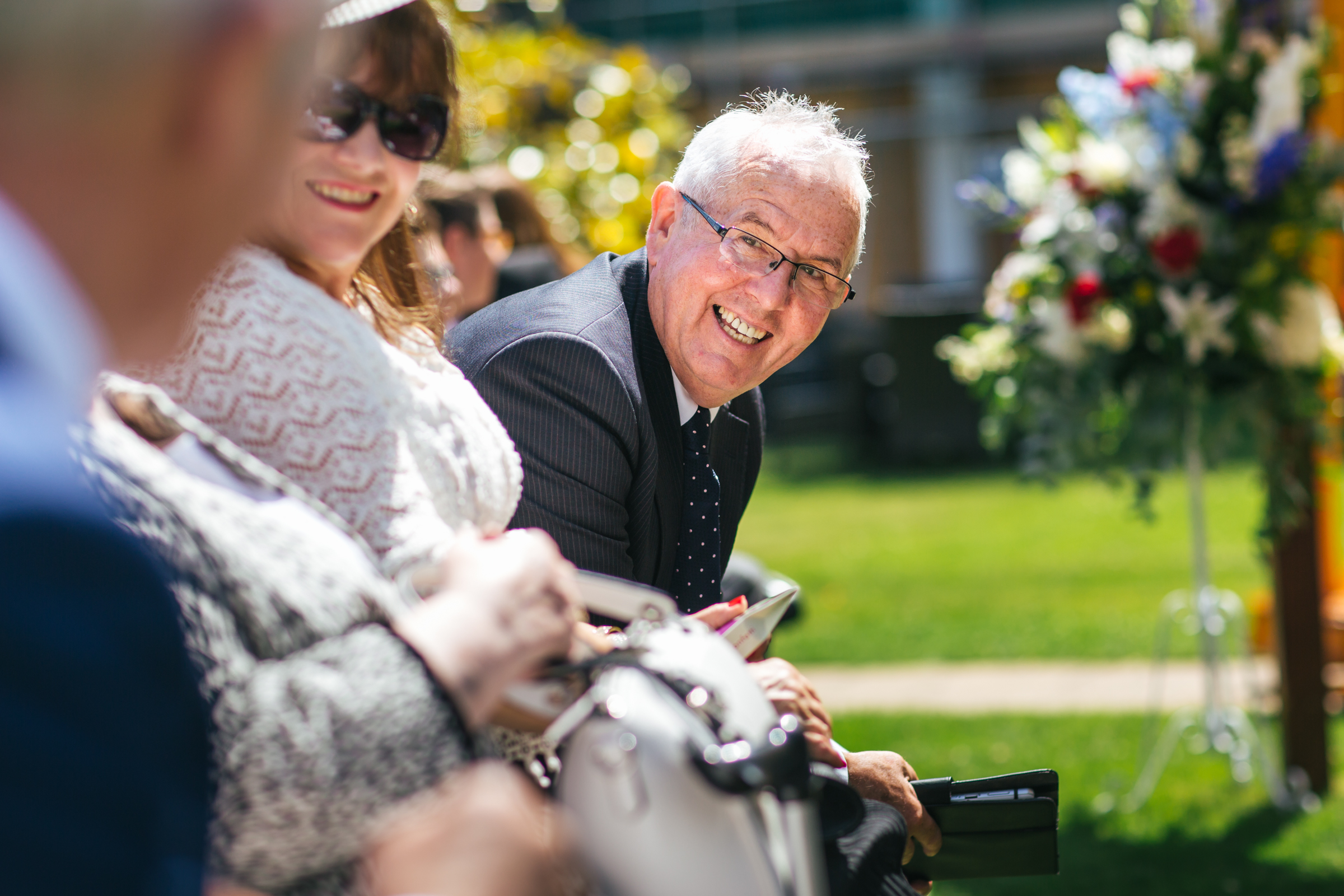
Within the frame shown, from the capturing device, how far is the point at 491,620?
3.80 ft

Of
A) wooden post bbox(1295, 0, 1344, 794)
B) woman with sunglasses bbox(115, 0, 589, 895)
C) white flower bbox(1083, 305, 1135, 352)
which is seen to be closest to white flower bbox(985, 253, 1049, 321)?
white flower bbox(1083, 305, 1135, 352)

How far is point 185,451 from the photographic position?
126 cm

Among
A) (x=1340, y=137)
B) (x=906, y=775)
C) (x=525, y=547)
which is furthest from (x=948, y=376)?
(x=525, y=547)

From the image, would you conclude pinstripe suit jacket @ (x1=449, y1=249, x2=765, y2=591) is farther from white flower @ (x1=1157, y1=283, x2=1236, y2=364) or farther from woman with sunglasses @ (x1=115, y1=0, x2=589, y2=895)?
white flower @ (x1=1157, y1=283, x2=1236, y2=364)

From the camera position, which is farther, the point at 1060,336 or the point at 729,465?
the point at 1060,336

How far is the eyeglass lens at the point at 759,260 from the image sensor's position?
2.27 metres

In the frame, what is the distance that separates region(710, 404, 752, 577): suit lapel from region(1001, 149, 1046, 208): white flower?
2192 millimetres

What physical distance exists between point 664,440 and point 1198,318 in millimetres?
2440

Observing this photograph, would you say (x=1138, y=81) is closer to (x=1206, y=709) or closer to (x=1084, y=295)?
(x=1084, y=295)

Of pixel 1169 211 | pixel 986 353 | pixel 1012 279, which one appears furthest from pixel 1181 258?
pixel 986 353

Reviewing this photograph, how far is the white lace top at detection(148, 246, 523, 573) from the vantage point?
1.40 m

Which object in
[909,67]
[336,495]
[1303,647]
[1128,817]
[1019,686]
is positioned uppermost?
[909,67]

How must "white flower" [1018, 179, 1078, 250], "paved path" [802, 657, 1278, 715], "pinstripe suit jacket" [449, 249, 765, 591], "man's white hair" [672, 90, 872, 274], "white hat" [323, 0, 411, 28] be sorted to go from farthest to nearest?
"paved path" [802, 657, 1278, 715] < "white flower" [1018, 179, 1078, 250] < "man's white hair" [672, 90, 872, 274] < "pinstripe suit jacket" [449, 249, 765, 591] < "white hat" [323, 0, 411, 28]

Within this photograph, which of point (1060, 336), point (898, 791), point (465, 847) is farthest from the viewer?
point (1060, 336)
